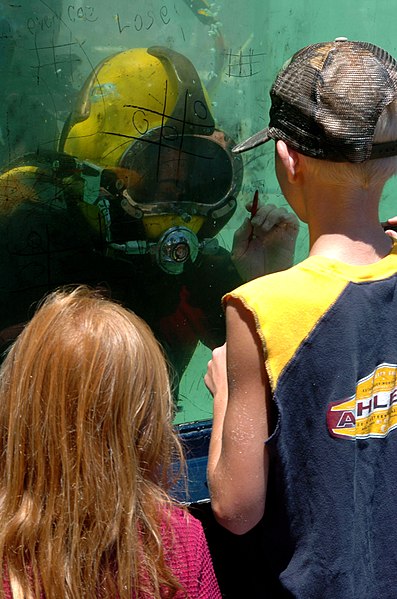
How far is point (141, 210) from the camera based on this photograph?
9.18 feet

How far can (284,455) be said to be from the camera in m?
1.58

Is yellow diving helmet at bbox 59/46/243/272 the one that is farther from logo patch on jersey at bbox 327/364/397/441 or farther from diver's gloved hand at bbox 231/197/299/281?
logo patch on jersey at bbox 327/364/397/441

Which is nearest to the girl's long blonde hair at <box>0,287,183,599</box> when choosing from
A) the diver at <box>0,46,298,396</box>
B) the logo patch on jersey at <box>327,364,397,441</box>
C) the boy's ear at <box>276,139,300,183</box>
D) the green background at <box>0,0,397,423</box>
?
the logo patch on jersey at <box>327,364,397,441</box>

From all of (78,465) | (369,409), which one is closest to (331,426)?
(369,409)

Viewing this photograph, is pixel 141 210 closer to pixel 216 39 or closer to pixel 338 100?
pixel 216 39

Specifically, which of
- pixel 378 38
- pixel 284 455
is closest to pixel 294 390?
pixel 284 455

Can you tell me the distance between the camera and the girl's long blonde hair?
147 cm

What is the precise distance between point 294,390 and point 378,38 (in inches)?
86.7

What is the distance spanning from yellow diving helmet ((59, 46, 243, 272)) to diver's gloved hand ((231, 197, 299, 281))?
115 millimetres

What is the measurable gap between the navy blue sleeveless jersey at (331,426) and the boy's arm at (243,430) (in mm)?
28

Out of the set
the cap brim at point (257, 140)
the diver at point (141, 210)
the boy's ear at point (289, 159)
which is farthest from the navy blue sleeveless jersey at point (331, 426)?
the diver at point (141, 210)

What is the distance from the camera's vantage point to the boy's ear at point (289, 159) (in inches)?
67.9

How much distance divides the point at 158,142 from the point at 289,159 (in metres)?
1.14

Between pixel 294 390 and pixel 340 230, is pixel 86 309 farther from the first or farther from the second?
pixel 340 230
